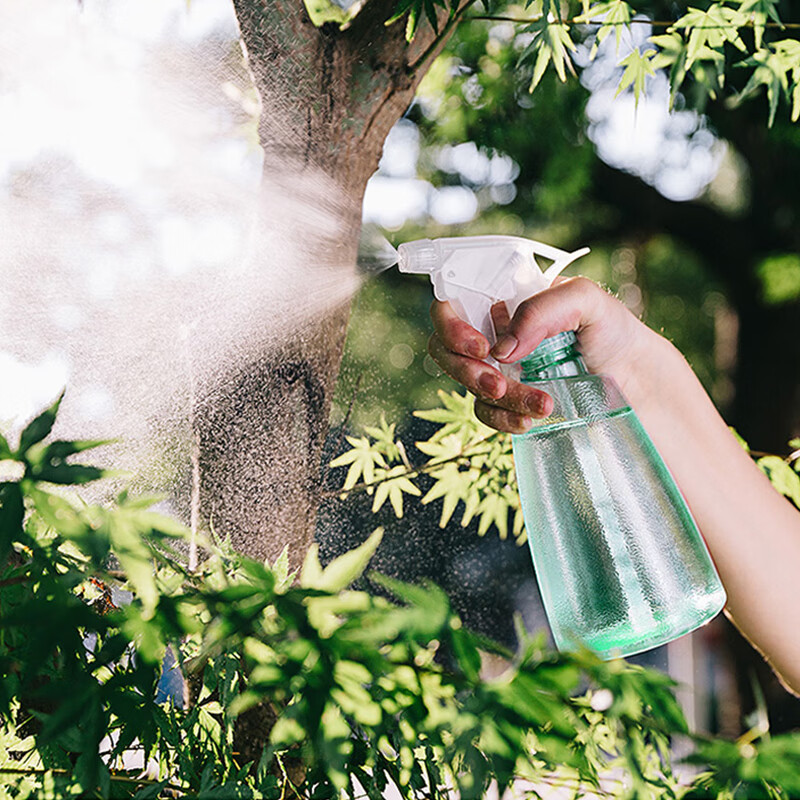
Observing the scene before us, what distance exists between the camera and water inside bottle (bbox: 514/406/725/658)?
588 millimetres

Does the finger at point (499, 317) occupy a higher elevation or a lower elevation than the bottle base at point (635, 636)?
higher

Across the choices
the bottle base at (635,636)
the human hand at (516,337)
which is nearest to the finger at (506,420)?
the human hand at (516,337)

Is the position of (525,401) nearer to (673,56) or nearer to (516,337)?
(516,337)

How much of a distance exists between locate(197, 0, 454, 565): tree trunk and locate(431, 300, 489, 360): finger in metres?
0.17

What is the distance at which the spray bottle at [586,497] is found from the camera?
59 cm

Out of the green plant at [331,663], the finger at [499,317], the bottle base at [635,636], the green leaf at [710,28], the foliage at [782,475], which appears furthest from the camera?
the foliage at [782,475]

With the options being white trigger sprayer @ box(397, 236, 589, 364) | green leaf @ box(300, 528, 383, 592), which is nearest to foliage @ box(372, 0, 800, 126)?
white trigger sprayer @ box(397, 236, 589, 364)

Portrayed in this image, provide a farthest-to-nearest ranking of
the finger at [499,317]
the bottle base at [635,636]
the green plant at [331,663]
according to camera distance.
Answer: the finger at [499,317] → the bottle base at [635,636] → the green plant at [331,663]

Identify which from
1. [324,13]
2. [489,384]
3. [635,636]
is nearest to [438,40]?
[324,13]

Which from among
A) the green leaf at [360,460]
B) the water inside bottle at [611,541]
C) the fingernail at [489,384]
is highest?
the fingernail at [489,384]

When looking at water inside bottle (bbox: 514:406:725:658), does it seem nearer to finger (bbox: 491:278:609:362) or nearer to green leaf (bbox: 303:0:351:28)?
finger (bbox: 491:278:609:362)

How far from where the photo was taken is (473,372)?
2.21 feet

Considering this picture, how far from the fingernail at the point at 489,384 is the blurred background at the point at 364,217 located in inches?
12.3

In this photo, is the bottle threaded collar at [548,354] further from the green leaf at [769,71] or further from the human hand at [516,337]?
the green leaf at [769,71]
